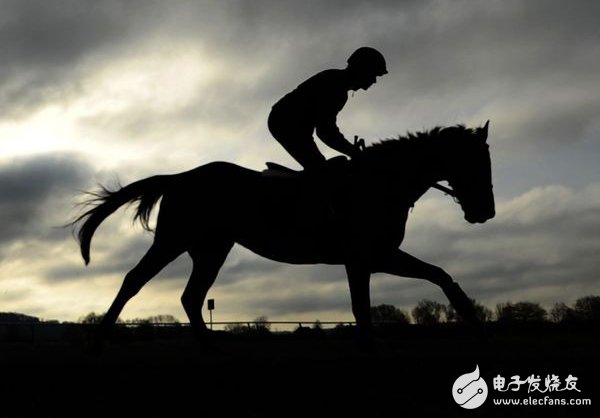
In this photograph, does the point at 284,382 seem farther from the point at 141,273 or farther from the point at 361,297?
the point at 141,273

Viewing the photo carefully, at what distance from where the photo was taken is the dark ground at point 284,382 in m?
4.85

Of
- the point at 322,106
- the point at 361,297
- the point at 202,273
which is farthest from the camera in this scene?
the point at 202,273

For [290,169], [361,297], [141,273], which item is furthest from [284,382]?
[290,169]

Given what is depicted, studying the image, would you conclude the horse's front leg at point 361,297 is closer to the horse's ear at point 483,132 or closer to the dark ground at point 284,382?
the dark ground at point 284,382

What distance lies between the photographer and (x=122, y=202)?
34.4 feet

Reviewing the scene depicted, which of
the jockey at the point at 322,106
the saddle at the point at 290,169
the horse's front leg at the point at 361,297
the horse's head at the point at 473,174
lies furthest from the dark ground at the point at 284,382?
the jockey at the point at 322,106

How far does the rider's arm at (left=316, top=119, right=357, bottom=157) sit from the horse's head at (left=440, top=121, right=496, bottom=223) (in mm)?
1393

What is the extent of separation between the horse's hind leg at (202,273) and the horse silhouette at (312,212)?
15 mm

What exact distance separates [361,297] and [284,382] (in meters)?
2.99

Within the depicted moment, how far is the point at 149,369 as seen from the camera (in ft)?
22.3

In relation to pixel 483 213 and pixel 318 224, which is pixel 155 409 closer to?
pixel 318 224

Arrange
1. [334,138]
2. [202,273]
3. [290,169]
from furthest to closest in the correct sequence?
1. [202,273]
2. [290,169]
3. [334,138]

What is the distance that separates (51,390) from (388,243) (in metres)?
4.73

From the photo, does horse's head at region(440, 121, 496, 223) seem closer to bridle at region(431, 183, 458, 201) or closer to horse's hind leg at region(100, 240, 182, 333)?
bridle at region(431, 183, 458, 201)
